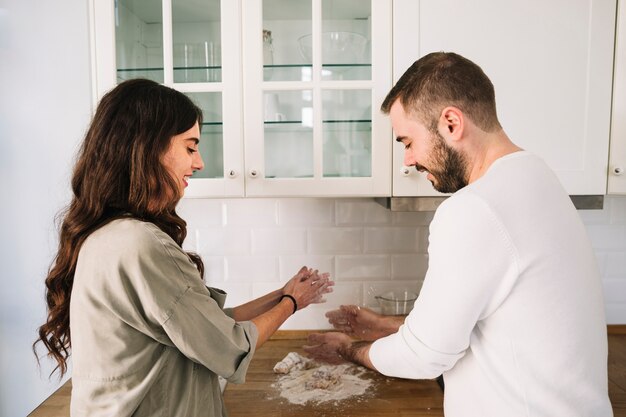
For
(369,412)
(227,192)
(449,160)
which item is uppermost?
(449,160)

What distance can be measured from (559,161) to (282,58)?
91 cm

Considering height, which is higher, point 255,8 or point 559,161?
point 255,8

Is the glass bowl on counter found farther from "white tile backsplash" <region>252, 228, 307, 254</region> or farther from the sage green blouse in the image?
the sage green blouse

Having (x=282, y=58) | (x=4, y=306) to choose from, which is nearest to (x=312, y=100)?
(x=282, y=58)

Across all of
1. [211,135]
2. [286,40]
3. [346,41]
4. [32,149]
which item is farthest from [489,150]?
[32,149]

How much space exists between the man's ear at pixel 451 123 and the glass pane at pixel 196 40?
0.74m

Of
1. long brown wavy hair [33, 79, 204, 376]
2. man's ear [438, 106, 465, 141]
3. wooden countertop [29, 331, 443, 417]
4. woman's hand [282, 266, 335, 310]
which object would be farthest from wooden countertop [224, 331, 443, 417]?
man's ear [438, 106, 465, 141]

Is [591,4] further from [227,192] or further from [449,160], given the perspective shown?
[227,192]

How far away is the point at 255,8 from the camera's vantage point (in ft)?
4.69

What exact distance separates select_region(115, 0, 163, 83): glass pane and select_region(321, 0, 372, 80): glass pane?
51cm

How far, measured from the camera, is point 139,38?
148 centimetres

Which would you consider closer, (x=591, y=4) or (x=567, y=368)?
(x=567, y=368)

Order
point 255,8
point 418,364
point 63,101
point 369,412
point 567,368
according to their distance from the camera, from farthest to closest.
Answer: point 63,101
point 255,8
point 369,412
point 418,364
point 567,368

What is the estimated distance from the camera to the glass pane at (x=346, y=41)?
146 centimetres
